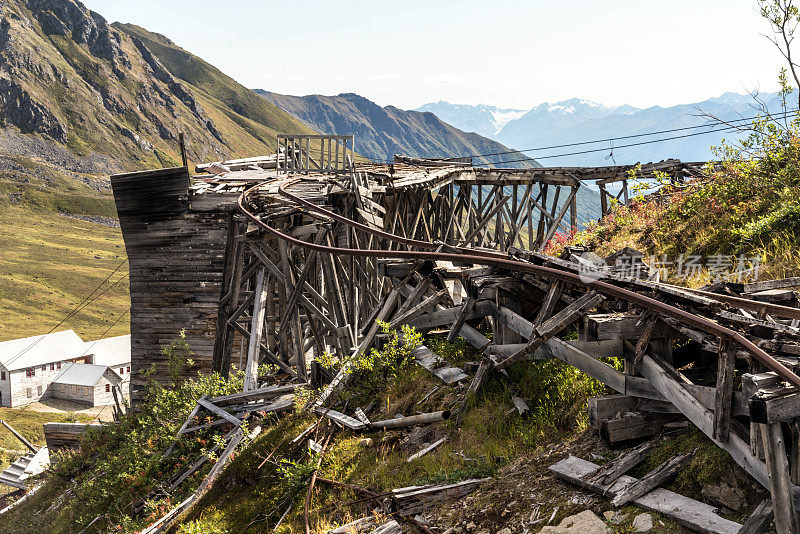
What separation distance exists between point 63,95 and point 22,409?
143218 millimetres

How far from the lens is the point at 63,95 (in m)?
167

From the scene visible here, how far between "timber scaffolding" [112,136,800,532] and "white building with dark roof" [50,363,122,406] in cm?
4822

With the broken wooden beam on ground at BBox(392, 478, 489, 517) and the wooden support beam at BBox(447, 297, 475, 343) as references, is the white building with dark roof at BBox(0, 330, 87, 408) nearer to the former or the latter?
the wooden support beam at BBox(447, 297, 475, 343)

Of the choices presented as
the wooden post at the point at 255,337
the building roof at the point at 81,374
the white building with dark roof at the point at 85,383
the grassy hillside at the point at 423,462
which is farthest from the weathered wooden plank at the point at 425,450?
the building roof at the point at 81,374

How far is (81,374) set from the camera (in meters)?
58.8

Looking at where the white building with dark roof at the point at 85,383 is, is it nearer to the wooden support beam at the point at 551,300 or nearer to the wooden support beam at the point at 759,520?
the wooden support beam at the point at 551,300

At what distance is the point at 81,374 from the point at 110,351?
252 inches

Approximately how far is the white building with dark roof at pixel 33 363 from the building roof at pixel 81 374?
2.66 metres

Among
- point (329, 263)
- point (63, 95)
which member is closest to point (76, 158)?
point (63, 95)

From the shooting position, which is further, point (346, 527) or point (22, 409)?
point (22, 409)

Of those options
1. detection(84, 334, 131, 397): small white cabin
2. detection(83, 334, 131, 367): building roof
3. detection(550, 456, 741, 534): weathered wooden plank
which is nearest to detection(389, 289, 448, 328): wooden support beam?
detection(550, 456, 741, 534): weathered wooden plank

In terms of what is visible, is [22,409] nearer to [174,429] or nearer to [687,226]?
[174,429]

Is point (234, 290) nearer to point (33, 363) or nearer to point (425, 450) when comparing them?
point (425, 450)

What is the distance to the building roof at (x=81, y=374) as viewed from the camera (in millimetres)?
57906
